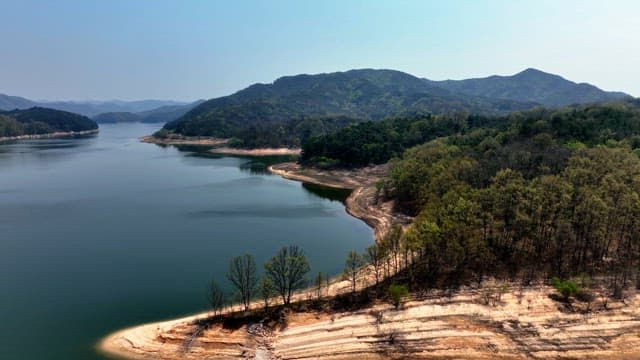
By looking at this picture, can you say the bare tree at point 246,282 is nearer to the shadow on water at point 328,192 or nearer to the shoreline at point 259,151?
the shadow on water at point 328,192

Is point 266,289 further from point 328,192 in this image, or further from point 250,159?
point 250,159

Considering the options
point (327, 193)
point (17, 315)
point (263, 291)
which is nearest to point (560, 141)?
point (327, 193)

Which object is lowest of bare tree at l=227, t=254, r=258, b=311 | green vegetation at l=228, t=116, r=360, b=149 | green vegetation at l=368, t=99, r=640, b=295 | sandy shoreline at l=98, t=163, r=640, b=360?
sandy shoreline at l=98, t=163, r=640, b=360

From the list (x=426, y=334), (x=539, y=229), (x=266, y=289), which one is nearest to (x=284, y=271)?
(x=266, y=289)

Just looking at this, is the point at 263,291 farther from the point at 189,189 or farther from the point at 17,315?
the point at 189,189

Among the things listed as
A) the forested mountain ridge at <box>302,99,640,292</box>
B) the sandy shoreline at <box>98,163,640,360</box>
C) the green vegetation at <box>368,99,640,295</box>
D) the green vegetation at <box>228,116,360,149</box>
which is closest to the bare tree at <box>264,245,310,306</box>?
the sandy shoreline at <box>98,163,640,360</box>

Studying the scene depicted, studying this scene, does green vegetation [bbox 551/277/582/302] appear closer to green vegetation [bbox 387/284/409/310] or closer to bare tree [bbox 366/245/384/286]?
green vegetation [bbox 387/284/409/310]

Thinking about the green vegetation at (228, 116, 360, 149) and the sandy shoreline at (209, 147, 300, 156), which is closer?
the sandy shoreline at (209, 147, 300, 156)
